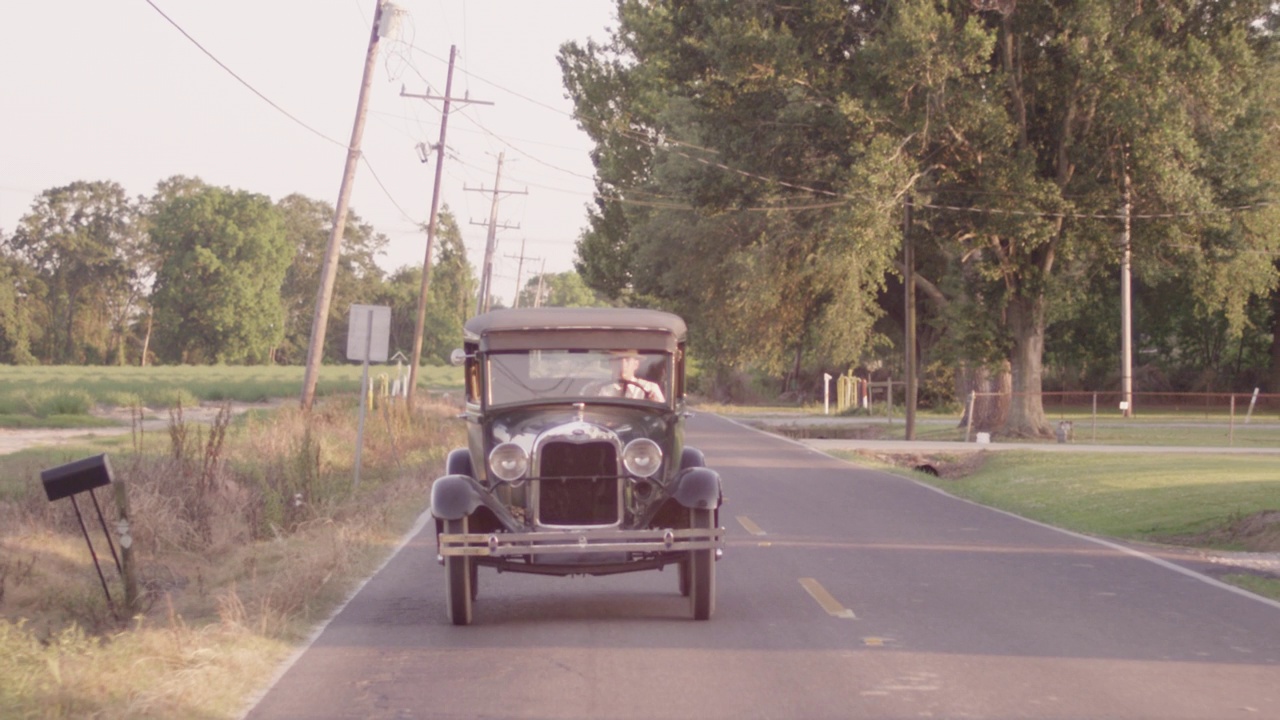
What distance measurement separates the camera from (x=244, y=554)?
45.8 feet

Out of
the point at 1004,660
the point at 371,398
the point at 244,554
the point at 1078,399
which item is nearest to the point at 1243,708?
the point at 1004,660

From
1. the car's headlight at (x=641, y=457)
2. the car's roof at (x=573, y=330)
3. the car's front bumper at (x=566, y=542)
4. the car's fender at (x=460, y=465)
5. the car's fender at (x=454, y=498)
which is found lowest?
the car's front bumper at (x=566, y=542)

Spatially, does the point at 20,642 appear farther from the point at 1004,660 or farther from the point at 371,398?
the point at 371,398

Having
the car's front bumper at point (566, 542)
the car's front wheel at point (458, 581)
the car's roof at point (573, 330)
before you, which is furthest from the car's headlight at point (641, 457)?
the car's front wheel at point (458, 581)

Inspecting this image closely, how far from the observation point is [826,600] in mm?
10773

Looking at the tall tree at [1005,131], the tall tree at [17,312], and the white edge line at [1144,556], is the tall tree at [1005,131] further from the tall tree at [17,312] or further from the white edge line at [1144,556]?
the tall tree at [17,312]

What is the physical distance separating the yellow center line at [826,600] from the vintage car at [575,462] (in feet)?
3.12

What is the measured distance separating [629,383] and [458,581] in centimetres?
214

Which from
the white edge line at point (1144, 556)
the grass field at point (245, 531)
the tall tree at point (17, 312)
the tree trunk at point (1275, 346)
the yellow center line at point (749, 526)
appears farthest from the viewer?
the tall tree at point (17, 312)

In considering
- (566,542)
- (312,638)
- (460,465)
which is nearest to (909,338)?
(460,465)

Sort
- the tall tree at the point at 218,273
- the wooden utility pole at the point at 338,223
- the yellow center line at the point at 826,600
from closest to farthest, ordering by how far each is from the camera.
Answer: the yellow center line at the point at 826,600 < the wooden utility pole at the point at 338,223 < the tall tree at the point at 218,273

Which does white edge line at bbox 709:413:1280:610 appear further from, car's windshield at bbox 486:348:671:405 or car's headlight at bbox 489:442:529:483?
car's headlight at bbox 489:442:529:483

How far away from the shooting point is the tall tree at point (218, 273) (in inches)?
4048

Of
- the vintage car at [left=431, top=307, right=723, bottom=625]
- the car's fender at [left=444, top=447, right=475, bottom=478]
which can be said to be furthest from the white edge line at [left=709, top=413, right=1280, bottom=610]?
the car's fender at [left=444, top=447, right=475, bottom=478]
